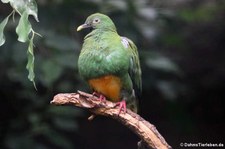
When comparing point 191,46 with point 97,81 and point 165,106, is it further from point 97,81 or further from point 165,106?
point 97,81

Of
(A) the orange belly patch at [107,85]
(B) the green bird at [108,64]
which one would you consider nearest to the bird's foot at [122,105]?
(B) the green bird at [108,64]

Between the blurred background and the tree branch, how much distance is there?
1.25 metres

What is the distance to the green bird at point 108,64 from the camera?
2.95m

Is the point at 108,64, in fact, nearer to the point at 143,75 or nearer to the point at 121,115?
the point at 121,115

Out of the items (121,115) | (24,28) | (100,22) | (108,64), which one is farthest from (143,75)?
(24,28)

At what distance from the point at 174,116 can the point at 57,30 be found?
1325mm

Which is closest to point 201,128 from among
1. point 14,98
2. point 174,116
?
point 174,116

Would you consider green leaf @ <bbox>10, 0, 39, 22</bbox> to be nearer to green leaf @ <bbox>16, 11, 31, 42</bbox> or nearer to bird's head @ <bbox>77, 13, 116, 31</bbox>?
green leaf @ <bbox>16, 11, 31, 42</bbox>

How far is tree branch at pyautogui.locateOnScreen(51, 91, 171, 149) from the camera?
2.53m

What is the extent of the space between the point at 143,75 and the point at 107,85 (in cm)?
171

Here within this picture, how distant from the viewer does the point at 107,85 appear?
2998 millimetres

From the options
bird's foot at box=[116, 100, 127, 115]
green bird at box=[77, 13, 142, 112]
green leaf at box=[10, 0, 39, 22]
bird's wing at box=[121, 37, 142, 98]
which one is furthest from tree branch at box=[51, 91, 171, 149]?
green leaf at box=[10, 0, 39, 22]

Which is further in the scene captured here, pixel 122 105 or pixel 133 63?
pixel 133 63

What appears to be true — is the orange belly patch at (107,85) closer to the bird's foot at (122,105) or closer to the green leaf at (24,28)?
the bird's foot at (122,105)
